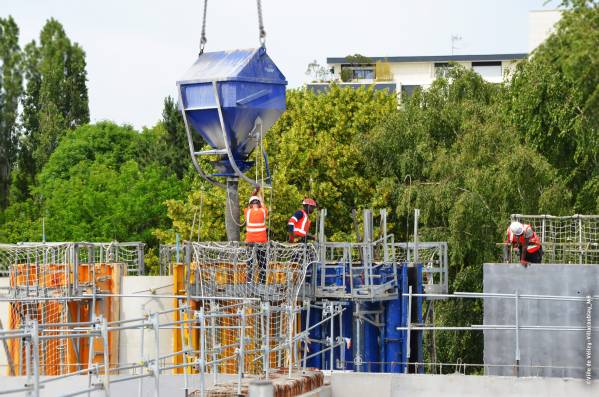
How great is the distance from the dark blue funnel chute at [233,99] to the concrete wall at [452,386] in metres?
6.48

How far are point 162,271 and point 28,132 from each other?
4862 cm

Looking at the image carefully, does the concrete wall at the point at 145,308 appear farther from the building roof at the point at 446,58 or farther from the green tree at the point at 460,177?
the building roof at the point at 446,58

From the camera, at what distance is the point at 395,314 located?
2909 cm

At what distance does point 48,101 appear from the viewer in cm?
8275

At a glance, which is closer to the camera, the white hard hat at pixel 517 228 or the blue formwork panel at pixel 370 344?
the white hard hat at pixel 517 228

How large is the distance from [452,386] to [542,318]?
202 centimetres

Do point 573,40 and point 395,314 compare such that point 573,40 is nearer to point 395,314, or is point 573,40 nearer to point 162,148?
point 395,314

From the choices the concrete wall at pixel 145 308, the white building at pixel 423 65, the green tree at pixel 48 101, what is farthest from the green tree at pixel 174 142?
the concrete wall at pixel 145 308

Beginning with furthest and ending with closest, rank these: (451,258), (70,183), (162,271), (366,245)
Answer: (70,183) < (451,258) < (162,271) < (366,245)

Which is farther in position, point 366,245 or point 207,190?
point 207,190

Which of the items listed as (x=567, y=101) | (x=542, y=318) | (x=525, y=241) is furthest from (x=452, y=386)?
(x=567, y=101)

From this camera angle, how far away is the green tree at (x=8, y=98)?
81.8 metres

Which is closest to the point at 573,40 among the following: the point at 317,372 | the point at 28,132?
the point at 317,372

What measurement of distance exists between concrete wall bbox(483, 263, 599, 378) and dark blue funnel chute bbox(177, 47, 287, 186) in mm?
6682
